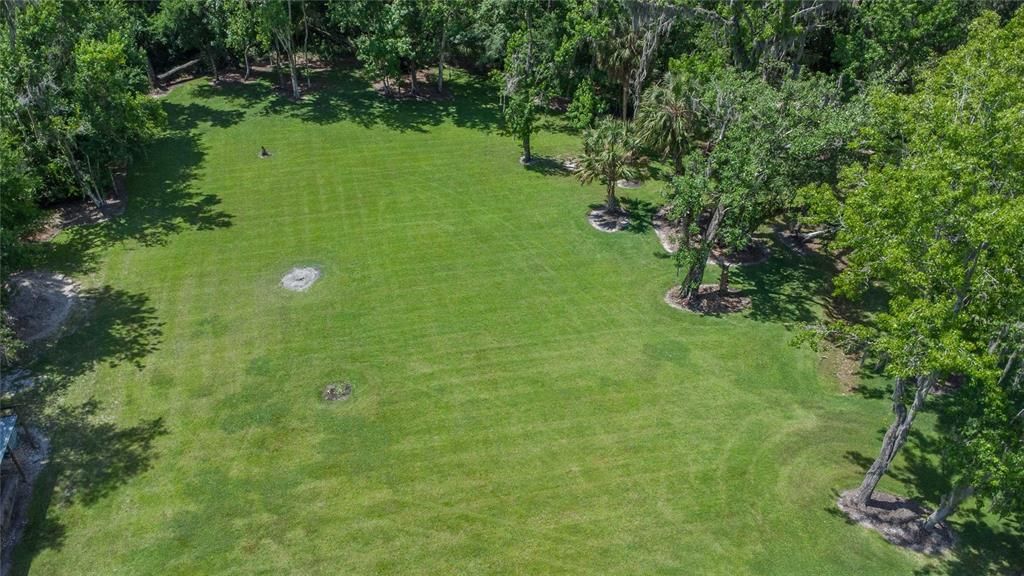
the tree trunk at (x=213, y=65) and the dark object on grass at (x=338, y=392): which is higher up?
the tree trunk at (x=213, y=65)

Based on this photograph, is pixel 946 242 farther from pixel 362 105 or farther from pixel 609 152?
pixel 362 105

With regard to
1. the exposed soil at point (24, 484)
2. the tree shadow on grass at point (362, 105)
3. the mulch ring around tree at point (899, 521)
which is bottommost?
the exposed soil at point (24, 484)

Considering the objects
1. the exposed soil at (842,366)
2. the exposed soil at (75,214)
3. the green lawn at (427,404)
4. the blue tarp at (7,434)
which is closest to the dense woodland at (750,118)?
the exposed soil at (842,366)

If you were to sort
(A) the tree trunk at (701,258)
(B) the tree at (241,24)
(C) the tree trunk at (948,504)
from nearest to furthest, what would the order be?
(C) the tree trunk at (948,504) → (A) the tree trunk at (701,258) → (B) the tree at (241,24)

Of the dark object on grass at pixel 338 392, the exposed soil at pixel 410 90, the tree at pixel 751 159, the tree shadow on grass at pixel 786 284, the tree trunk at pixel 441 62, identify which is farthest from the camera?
the exposed soil at pixel 410 90

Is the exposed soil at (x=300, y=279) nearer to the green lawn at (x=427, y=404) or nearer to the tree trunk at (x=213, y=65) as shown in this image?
the green lawn at (x=427, y=404)

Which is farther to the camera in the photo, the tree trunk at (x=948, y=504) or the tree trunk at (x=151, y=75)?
the tree trunk at (x=151, y=75)
